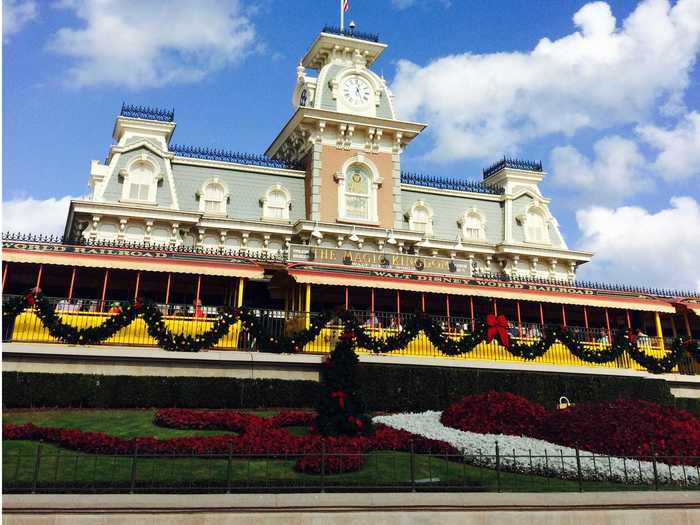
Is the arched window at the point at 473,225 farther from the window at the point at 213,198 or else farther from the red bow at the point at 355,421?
the red bow at the point at 355,421

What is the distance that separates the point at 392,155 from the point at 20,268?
19799 millimetres

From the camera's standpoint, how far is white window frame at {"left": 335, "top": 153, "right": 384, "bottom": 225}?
32.8 meters

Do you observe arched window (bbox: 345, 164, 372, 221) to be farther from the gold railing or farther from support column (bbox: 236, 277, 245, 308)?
support column (bbox: 236, 277, 245, 308)

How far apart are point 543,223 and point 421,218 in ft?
26.7

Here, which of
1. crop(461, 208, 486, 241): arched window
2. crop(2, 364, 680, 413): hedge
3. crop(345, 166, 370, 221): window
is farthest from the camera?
crop(461, 208, 486, 241): arched window

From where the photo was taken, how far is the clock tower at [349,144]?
3294cm

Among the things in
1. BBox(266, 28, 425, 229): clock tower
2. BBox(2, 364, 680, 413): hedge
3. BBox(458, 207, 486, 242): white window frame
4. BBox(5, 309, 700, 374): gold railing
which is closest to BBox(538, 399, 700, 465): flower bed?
BBox(2, 364, 680, 413): hedge

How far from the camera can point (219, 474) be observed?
38.5 feet

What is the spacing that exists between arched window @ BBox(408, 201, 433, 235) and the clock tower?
1236 millimetres

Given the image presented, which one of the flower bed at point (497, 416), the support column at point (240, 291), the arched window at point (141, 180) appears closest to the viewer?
the flower bed at point (497, 416)

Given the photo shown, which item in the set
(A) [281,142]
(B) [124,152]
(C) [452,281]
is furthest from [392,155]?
(B) [124,152]

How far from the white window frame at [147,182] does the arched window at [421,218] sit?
1386 cm

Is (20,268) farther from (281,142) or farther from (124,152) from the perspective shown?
(281,142)

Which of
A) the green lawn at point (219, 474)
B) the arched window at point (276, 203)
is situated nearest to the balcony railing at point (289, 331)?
the green lawn at point (219, 474)
